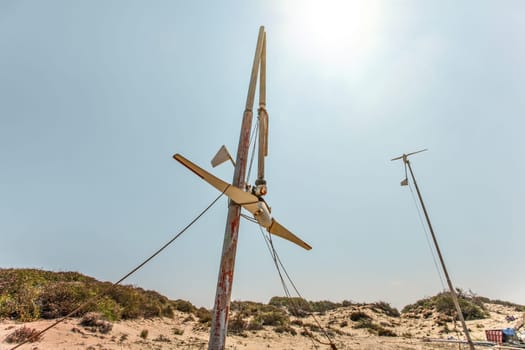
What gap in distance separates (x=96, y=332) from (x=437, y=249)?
13.7 m


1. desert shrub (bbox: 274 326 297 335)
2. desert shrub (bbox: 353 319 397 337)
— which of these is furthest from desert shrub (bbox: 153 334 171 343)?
desert shrub (bbox: 353 319 397 337)

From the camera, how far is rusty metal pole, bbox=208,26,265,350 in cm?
441

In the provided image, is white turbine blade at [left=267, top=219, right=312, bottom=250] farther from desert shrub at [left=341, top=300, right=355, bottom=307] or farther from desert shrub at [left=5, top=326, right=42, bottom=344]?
desert shrub at [left=341, top=300, right=355, bottom=307]

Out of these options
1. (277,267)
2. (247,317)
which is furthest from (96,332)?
(247,317)

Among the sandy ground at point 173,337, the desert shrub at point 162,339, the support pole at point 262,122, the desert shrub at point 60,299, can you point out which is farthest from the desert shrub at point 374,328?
the support pole at point 262,122

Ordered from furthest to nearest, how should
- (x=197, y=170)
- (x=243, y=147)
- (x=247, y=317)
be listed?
1. (x=247, y=317)
2. (x=243, y=147)
3. (x=197, y=170)

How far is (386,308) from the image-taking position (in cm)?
2872

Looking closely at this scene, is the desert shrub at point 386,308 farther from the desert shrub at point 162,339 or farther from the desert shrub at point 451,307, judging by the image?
the desert shrub at point 162,339

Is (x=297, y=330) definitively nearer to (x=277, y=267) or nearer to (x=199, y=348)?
(x=199, y=348)

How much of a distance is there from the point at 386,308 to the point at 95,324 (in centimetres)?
2843

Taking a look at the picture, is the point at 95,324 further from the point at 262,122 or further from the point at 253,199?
the point at 262,122

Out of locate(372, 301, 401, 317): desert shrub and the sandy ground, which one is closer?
the sandy ground

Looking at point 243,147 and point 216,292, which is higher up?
→ point 243,147

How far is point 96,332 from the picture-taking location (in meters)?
9.97
